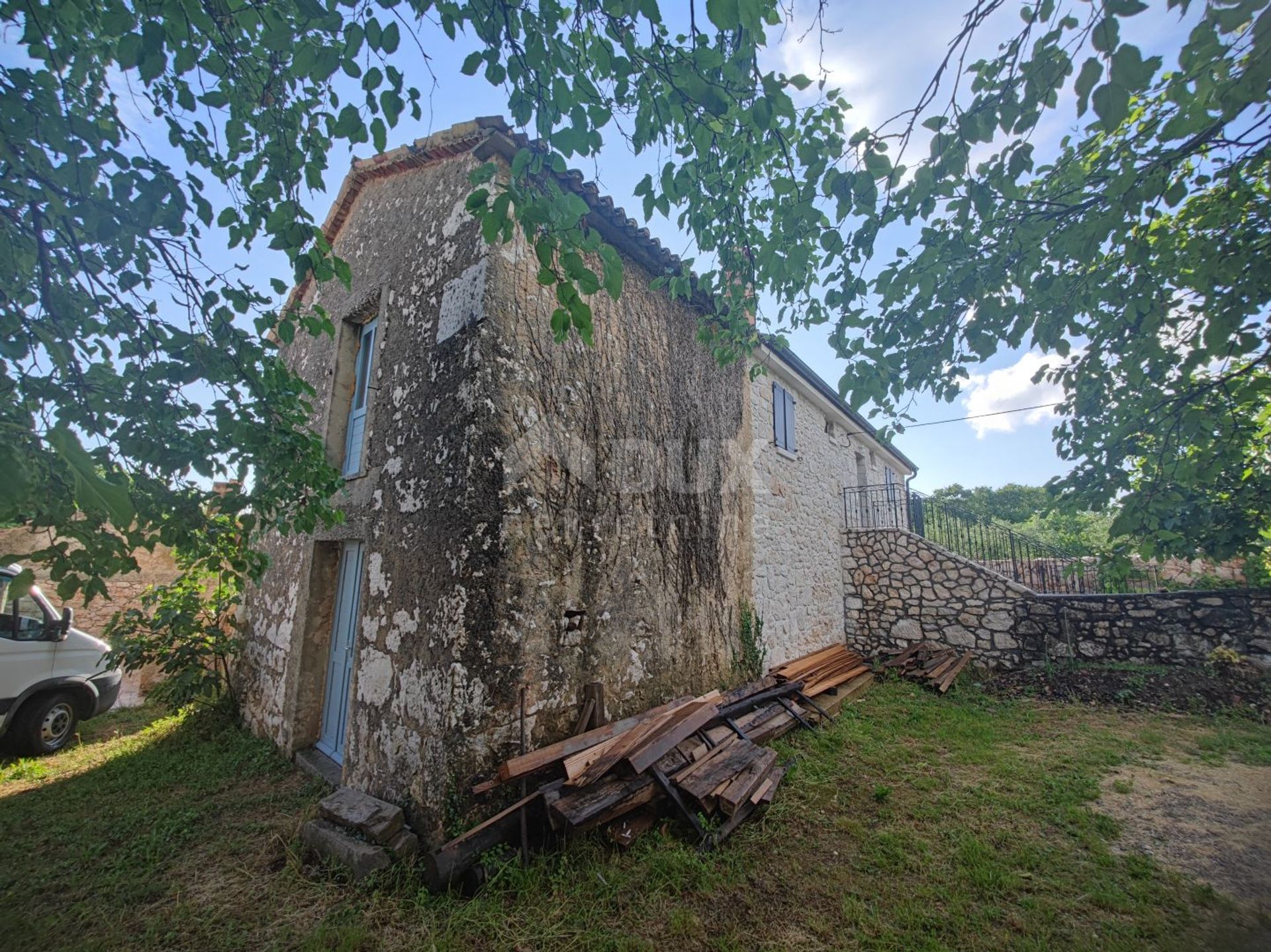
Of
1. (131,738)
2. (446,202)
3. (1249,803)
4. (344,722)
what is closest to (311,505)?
(344,722)

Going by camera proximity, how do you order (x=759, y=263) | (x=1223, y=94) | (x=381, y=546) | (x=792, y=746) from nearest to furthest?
1. (x=1223, y=94)
2. (x=759, y=263)
3. (x=381, y=546)
4. (x=792, y=746)

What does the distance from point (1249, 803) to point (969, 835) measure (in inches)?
105

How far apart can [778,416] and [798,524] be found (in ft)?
6.11

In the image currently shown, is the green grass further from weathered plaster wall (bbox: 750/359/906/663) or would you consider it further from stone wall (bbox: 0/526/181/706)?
stone wall (bbox: 0/526/181/706)

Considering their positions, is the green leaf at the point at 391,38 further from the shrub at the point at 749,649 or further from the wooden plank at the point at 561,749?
the shrub at the point at 749,649

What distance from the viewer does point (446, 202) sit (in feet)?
15.1

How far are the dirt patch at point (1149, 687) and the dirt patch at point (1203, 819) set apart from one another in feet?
6.76

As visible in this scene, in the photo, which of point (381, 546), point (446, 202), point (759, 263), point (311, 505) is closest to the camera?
point (759, 263)

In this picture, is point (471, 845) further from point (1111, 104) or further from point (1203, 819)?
point (1203, 819)

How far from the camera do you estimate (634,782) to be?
11.7 ft

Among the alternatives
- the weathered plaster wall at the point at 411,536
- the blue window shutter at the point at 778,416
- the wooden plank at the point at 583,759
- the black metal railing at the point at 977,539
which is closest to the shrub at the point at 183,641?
the weathered plaster wall at the point at 411,536

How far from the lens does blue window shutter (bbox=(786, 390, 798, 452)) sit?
336 inches

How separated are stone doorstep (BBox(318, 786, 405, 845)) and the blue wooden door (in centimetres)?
138

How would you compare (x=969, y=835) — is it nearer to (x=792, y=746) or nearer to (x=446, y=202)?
(x=792, y=746)
